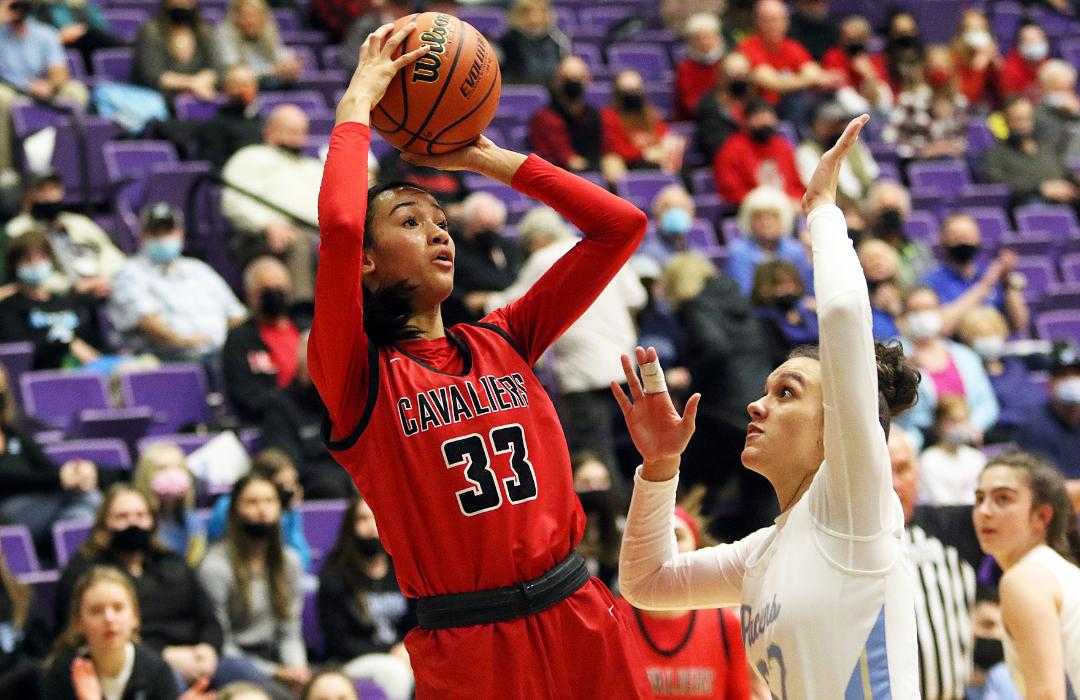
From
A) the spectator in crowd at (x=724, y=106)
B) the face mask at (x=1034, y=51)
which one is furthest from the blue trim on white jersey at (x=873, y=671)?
the face mask at (x=1034, y=51)

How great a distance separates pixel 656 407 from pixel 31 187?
18.0ft

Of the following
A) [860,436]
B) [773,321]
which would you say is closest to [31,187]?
[773,321]

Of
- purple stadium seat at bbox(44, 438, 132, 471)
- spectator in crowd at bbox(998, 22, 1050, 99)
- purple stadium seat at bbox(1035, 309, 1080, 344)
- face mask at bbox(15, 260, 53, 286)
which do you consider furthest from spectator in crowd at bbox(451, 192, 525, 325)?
spectator in crowd at bbox(998, 22, 1050, 99)

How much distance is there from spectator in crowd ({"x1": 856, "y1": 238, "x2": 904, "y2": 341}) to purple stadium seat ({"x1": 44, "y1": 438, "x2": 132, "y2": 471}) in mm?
3680

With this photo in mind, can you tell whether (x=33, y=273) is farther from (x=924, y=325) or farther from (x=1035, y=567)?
(x=1035, y=567)

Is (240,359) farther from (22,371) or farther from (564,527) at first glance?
(564,527)

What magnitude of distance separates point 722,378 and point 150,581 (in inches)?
111

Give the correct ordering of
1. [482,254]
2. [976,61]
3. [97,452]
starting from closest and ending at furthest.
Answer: [97,452], [482,254], [976,61]

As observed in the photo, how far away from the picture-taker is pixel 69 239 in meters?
8.17

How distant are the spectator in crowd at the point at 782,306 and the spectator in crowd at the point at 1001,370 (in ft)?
3.57

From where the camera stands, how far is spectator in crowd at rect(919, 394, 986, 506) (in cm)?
756

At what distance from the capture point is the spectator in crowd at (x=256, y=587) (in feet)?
Answer: 21.2

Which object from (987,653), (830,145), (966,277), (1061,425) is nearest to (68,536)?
(987,653)

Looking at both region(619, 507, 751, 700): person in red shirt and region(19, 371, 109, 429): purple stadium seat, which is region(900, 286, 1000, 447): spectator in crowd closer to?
region(619, 507, 751, 700): person in red shirt
